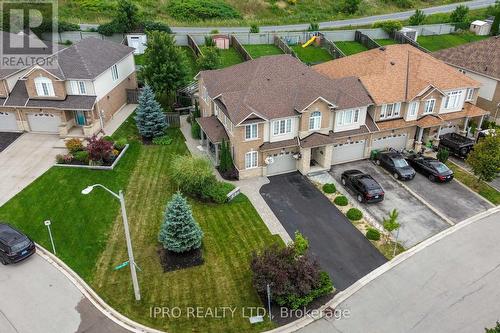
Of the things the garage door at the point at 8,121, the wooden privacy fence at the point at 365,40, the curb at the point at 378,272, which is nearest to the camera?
the curb at the point at 378,272

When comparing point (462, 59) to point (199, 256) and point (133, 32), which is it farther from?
point (133, 32)

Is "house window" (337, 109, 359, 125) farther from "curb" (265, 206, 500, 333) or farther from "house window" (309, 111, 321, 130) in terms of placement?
"curb" (265, 206, 500, 333)

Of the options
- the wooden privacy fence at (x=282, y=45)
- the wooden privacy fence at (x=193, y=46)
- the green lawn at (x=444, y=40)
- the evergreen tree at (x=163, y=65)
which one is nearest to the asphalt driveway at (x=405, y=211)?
the evergreen tree at (x=163, y=65)

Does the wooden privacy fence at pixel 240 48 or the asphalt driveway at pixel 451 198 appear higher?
the wooden privacy fence at pixel 240 48

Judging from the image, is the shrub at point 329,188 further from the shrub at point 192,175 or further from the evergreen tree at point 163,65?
the evergreen tree at point 163,65

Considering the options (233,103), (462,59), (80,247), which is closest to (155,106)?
(233,103)
